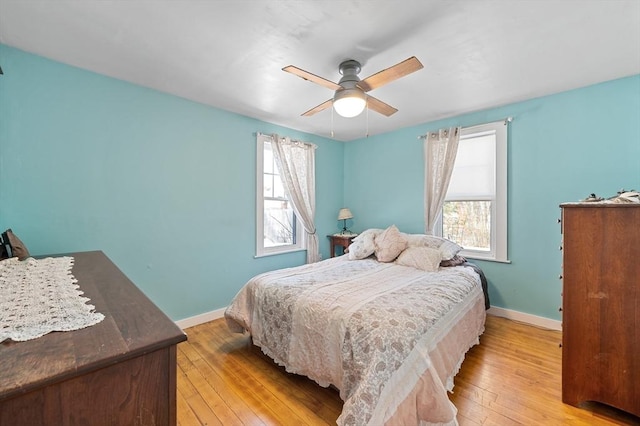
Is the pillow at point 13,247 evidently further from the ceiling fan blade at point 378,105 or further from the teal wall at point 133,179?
the ceiling fan blade at point 378,105

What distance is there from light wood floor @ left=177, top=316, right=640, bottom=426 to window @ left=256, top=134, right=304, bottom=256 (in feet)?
4.76

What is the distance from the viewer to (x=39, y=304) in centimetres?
97

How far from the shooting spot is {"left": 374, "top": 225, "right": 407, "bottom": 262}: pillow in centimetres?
317

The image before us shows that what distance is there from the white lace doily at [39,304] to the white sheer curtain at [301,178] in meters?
2.63

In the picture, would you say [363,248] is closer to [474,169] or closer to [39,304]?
[474,169]

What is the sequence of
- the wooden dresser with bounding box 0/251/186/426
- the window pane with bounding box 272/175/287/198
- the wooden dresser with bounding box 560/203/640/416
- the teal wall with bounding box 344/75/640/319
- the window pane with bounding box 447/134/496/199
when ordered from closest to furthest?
the wooden dresser with bounding box 0/251/186/426 < the wooden dresser with bounding box 560/203/640/416 < the teal wall with bounding box 344/75/640/319 < the window pane with bounding box 447/134/496/199 < the window pane with bounding box 272/175/287/198

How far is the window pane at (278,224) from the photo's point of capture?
380 cm

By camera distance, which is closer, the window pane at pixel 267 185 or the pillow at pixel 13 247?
the pillow at pixel 13 247

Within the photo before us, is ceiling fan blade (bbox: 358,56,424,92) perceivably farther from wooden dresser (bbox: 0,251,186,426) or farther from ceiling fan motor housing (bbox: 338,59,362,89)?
wooden dresser (bbox: 0,251,186,426)

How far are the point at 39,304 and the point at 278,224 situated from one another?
3.01m

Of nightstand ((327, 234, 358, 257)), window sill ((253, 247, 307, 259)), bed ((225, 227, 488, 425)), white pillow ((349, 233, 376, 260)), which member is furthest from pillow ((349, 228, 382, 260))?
window sill ((253, 247, 307, 259))

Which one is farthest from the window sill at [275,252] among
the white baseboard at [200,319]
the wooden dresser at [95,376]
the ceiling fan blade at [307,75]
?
the wooden dresser at [95,376]

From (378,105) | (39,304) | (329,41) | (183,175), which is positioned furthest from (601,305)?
(183,175)

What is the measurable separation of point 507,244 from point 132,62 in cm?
420
